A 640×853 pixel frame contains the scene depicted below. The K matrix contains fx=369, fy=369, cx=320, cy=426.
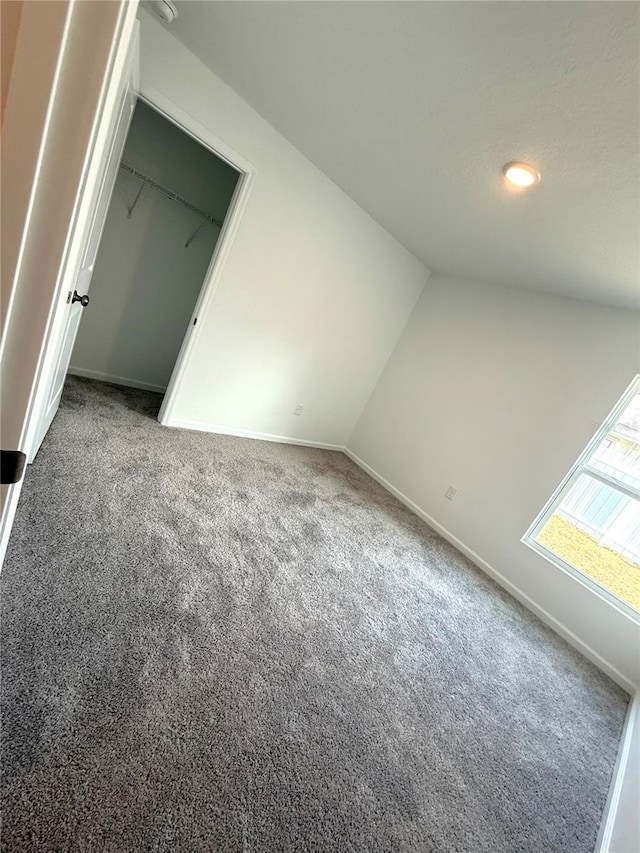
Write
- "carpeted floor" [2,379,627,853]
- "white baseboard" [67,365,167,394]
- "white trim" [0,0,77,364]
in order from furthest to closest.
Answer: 1. "white baseboard" [67,365,167,394]
2. "carpeted floor" [2,379,627,853]
3. "white trim" [0,0,77,364]

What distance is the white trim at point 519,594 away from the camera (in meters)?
2.37

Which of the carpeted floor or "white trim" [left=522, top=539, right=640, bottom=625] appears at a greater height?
"white trim" [left=522, top=539, right=640, bottom=625]

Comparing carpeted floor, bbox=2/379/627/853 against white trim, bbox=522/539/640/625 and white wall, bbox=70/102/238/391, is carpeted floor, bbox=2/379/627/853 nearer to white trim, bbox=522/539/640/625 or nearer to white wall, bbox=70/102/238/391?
white trim, bbox=522/539/640/625

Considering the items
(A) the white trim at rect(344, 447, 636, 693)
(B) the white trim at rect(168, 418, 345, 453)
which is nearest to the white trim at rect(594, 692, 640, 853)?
(A) the white trim at rect(344, 447, 636, 693)

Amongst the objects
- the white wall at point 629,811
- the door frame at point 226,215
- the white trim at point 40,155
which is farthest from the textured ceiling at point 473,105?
→ the white wall at point 629,811

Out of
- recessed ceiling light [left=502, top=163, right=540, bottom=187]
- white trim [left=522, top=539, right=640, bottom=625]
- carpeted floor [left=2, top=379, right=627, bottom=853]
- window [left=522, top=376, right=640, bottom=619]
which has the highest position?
recessed ceiling light [left=502, top=163, right=540, bottom=187]

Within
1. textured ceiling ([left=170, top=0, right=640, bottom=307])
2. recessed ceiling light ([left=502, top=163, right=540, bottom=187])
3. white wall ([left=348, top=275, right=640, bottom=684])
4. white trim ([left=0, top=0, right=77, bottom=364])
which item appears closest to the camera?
white trim ([left=0, top=0, right=77, bottom=364])

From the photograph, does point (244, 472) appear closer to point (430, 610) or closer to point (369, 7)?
point (430, 610)

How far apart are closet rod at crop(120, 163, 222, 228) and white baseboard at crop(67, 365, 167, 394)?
1.47m

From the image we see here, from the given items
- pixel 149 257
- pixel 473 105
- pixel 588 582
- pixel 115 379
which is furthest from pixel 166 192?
pixel 588 582

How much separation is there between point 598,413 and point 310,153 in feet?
9.14

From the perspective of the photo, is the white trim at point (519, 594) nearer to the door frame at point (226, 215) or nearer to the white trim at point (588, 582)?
the white trim at point (588, 582)

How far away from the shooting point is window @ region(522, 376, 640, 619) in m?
2.64

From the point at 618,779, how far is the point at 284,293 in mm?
3505
